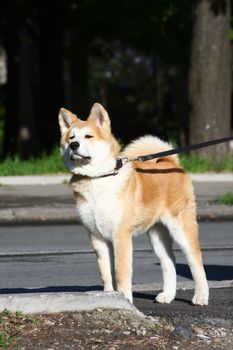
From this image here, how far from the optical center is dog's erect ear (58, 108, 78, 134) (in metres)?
7.41

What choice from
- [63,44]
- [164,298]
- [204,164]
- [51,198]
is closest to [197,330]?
[164,298]

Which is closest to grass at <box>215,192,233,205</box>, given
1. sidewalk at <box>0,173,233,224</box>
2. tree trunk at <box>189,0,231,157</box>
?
sidewalk at <box>0,173,233,224</box>

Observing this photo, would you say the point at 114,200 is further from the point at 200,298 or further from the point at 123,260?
the point at 200,298

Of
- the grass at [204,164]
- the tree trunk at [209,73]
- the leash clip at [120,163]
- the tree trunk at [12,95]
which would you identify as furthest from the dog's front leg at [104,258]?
the tree trunk at [12,95]

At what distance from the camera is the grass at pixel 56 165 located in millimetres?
17486

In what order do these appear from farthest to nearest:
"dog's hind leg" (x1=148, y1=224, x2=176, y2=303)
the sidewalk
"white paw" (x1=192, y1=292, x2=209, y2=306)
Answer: the sidewalk
"dog's hind leg" (x1=148, y1=224, x2=176, y2=303)
"white paw" (x1=192, y1=292, x2=209, y2=306)

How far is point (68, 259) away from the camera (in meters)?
10.6

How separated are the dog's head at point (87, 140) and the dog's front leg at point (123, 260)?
54 centimetres

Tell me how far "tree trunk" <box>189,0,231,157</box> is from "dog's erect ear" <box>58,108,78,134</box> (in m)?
11.5

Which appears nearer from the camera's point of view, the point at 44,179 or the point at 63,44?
the point at 44,179

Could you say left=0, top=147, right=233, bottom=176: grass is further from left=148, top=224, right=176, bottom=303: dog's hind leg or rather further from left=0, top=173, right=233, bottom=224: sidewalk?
left=148, top=224, right=176, bottom=303: dog's hind leg

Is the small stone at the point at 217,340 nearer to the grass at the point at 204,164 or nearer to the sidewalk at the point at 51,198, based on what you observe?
the sidewalk at the point at 51,198

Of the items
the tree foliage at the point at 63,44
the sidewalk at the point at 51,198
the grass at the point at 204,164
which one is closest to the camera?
the sidewalk at the point at 51,198

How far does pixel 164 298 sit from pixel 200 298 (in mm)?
283
